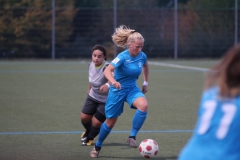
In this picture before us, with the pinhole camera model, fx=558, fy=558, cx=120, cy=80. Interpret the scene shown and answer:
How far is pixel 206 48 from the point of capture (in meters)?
28.0

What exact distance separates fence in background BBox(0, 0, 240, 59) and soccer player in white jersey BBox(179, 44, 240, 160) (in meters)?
24.1

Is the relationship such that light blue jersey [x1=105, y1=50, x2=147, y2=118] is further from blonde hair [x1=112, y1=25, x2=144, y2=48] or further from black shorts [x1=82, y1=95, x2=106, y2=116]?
black shorts [x1=82, y1=95, x2=106, y2=116]

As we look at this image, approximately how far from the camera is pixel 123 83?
688cm

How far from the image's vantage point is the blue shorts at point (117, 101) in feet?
22.0

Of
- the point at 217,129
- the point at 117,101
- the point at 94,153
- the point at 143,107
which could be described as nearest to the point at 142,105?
the point at 143,107

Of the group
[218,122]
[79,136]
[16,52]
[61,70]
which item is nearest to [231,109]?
[218,122]

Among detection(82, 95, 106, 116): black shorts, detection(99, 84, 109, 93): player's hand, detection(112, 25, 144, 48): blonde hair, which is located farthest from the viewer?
detection(82, 95, 106, 116): black shorts

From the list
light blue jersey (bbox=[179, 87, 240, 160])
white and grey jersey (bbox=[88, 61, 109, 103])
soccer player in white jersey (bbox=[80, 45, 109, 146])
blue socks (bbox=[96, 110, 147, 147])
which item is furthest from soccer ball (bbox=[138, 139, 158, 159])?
light blue jersey (bbox=[179, 87, 240, 160])

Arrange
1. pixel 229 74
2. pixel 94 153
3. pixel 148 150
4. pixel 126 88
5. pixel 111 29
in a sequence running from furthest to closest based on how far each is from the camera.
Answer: pixel 111 29 < pixel 126 88 < pixel 94 153 < pixel 148 150 < pixel 229 74

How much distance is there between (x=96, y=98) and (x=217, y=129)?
4.62m

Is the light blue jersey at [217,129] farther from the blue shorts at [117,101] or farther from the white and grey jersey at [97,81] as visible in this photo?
the white and grey jersey at [97,81]

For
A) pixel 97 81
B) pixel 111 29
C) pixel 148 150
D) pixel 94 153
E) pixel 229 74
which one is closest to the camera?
pixel 229 74

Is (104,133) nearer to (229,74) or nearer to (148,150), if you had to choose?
(148,150)

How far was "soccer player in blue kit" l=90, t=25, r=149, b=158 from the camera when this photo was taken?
22.0ft
